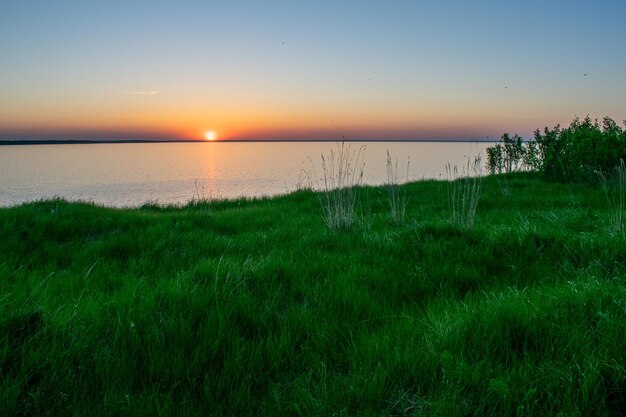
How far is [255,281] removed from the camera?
11.7 ft

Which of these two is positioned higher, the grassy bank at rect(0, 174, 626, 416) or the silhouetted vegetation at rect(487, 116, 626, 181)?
the silhouetted vegetation at rect(487, 116, 626, 181)

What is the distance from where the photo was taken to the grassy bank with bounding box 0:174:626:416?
1.90 meters

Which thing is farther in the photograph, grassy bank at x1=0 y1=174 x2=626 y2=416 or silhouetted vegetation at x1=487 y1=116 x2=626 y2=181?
silhouetted vegetation at x1=487 y1=116 x2=626 y2=181

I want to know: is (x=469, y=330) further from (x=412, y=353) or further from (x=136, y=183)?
(x=136, y=183)

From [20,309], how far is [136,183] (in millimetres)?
30389

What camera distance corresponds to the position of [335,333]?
2652mm

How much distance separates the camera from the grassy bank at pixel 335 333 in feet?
6.23

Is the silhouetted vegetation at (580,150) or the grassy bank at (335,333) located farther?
the silhouetted vegetation at (580,150)

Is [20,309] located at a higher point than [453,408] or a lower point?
higher

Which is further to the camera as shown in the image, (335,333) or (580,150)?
(580,150)

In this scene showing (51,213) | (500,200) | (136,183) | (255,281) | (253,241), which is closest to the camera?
(255,281)

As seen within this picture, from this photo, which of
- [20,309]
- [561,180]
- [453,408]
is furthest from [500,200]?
[20,309]

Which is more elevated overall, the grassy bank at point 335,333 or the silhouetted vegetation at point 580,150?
the silhouetted vegetation at point 580,150

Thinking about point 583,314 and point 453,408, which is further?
point 583,314
